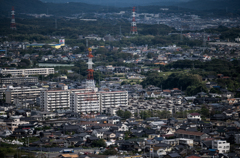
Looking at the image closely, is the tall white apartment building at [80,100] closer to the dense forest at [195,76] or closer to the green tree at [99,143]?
the dense forest at [195,76]

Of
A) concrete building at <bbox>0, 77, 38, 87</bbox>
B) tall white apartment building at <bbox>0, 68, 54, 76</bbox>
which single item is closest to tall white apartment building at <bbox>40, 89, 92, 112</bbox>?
concrete building at <bbox>0, 77, 38, 87</bbox>

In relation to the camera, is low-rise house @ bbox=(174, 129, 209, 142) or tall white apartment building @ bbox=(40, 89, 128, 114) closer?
low-rise house @ bbox=(174, 129, 209, 142)

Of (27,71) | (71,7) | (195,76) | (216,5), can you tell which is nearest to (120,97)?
(195,76)

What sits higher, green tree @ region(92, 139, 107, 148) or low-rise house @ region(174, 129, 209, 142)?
low-rise house @ region(174, 129, 209, 142)

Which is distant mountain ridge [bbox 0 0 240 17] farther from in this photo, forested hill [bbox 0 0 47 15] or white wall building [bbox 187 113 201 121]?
white wall building [bbox 187 113 201 121]

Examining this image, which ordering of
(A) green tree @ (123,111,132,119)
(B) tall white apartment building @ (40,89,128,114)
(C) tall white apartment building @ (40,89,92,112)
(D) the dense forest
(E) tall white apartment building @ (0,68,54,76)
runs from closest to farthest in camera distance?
(A) green tree @ (123,111,132,119) < (B) tall white apartment building @ (40,89,128,114) < (C) tall white apartment building @ (40,89,92,112) < (D) the dense forest < (E) tall white apartment building @ (0,68,54,76)

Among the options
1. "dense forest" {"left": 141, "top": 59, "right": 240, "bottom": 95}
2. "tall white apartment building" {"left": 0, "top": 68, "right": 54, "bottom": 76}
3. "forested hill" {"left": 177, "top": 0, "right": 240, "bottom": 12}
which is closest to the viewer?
"dense forest" {"left": 141, "top": 59, "right": 240, "bottom": 95}

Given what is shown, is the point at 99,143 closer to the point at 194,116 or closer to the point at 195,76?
the point at 194,116
